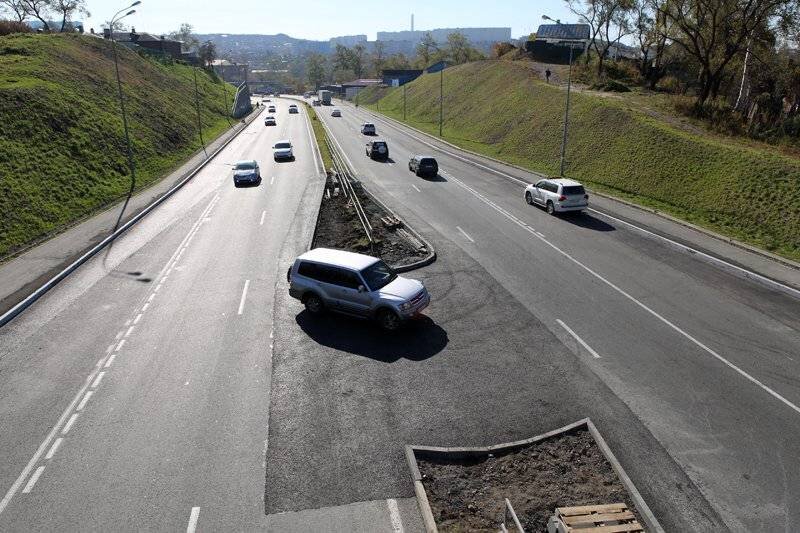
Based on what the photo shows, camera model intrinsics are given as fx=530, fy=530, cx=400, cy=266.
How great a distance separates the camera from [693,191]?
29000 mm

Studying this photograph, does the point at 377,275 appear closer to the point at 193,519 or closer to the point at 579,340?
the point at 579,340

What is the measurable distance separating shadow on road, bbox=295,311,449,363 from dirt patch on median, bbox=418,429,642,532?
13.6 ft

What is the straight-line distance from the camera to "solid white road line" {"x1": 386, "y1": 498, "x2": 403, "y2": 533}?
8.84 m

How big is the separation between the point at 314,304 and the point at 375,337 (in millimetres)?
2461

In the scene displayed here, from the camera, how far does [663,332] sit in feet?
50.4

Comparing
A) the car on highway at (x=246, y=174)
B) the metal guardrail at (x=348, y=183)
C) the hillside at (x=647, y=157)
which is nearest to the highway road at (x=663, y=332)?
the metal guardrail at (x=348, y=183)

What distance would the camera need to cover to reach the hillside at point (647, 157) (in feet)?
82.6

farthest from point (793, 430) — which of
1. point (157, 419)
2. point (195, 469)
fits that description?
point (157, 419)

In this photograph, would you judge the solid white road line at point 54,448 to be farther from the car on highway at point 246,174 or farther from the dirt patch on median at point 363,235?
the car on highway at point 246,174

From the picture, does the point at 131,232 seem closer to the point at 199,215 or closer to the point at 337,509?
the point at 199,215

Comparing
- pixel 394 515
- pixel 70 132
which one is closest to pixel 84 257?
pixel 70 132

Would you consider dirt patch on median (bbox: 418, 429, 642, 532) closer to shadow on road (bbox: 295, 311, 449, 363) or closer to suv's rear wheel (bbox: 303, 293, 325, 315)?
shadow on road (bbox: 295, 311, 449, 363)

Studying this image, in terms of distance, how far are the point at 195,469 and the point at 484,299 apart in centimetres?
1034

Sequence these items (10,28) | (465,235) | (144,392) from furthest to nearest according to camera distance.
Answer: (10,28), (465,235), (144,392)
